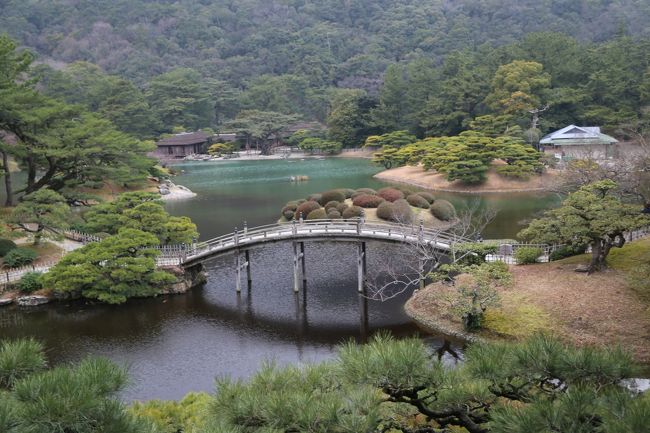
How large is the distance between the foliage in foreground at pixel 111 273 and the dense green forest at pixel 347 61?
132 feet

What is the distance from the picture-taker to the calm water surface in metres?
17.2

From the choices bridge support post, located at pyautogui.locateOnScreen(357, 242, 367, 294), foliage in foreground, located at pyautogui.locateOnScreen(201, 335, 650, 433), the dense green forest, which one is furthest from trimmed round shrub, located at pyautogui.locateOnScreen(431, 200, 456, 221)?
foliage in foreground, located at pyautogui.locateOnScreen(201, 335, 650, 433)

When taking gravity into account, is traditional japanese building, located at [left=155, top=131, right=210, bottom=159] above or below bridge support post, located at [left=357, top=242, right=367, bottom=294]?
above

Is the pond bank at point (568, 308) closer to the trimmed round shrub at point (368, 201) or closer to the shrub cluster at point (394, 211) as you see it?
the shrub cluster at point (394, 211)

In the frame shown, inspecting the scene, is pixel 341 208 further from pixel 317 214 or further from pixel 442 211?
pixel 442 211

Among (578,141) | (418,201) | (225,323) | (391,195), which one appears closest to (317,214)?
(391,195)

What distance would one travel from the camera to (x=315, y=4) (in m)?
141

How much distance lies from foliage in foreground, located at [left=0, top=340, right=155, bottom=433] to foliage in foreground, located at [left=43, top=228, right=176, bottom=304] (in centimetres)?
1734

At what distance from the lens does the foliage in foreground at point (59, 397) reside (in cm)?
497

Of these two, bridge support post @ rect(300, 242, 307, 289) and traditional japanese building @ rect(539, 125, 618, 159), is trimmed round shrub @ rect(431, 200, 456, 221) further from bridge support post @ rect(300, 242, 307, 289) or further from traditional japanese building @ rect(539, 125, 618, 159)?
traditional japanese building @ rect(539, 125, 618, 159)

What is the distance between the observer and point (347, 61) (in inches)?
4311

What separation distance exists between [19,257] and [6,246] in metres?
1.38

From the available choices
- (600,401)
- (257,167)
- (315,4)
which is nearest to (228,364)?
(600,401)

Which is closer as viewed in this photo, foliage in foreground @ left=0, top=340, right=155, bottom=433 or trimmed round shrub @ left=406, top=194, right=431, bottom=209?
foliage in foreground @ left=0, top=340, right=155, bottom=433
